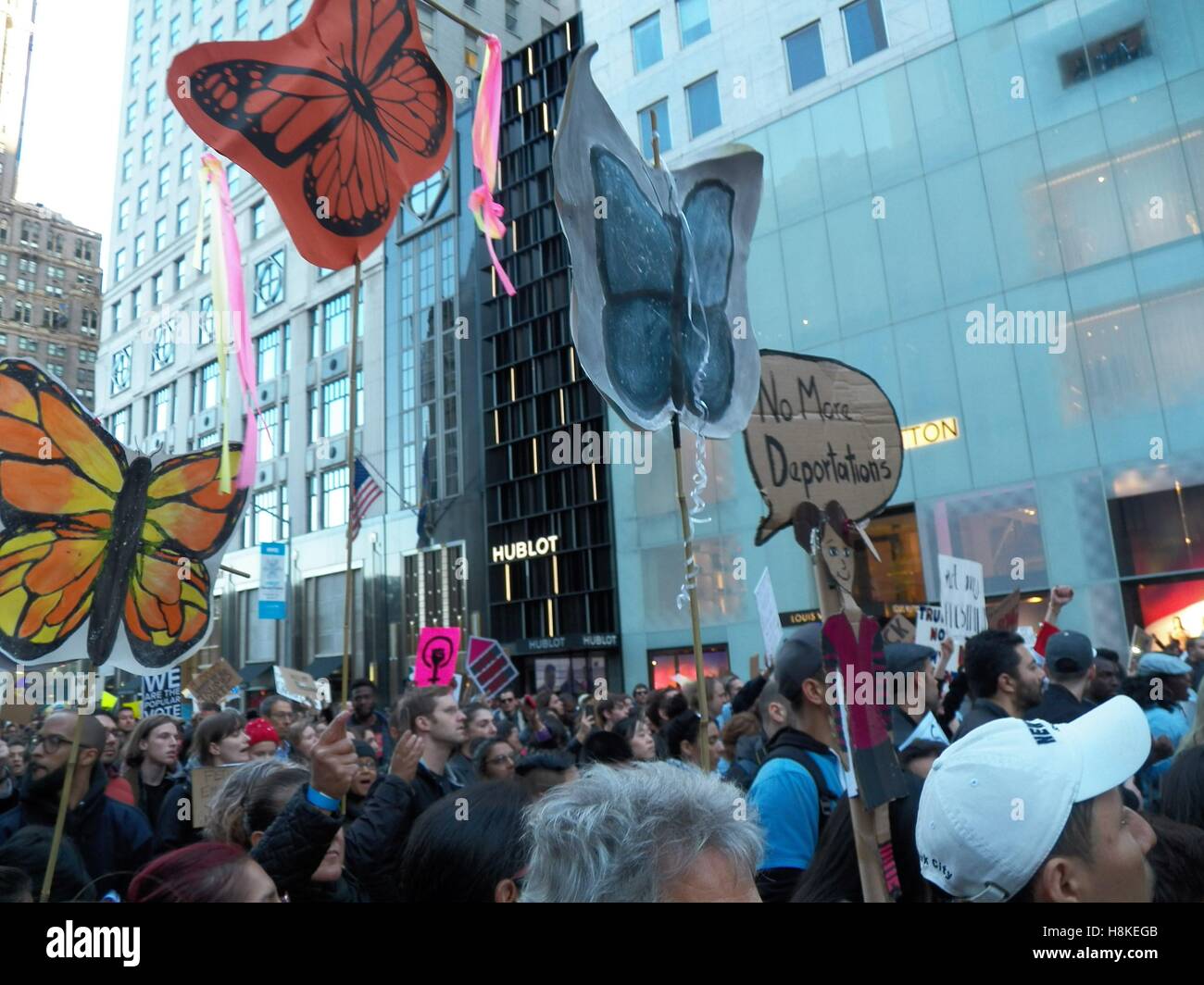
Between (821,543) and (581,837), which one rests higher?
(821,543)

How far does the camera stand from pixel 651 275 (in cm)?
413

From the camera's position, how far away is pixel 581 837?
178 cm

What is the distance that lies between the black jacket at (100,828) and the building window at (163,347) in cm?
4639

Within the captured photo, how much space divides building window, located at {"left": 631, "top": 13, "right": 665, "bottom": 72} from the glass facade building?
609cm

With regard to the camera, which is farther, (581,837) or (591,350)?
(591,350)

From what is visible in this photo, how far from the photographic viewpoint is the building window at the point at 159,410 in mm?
46719

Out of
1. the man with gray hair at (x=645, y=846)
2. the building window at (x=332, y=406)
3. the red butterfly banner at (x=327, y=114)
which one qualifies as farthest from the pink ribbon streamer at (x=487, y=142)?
the building window at (x=332, y=406)

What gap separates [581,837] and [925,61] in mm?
25443

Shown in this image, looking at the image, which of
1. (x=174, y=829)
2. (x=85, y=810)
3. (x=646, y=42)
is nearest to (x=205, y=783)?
(x=174, y=829)

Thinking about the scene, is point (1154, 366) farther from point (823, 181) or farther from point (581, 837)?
point (581, 837)

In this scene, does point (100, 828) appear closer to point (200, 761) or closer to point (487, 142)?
point (200, 761)

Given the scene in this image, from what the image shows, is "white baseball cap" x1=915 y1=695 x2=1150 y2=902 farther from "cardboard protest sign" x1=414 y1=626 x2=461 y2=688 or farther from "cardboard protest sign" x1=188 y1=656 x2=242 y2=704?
"cardboard protest sign" x1=188 y1=656 x2=242 y2=704

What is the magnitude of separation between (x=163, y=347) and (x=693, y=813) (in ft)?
168
